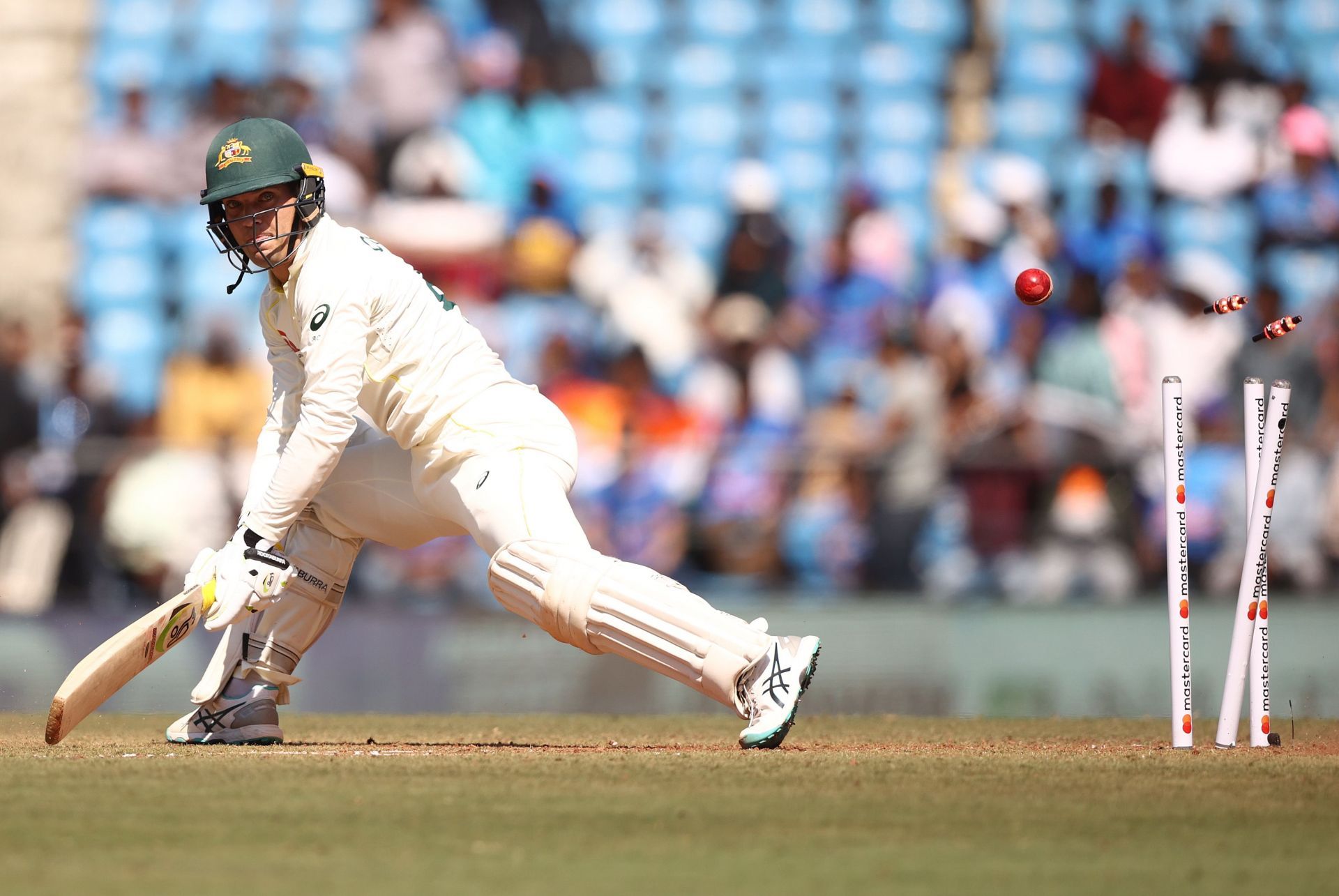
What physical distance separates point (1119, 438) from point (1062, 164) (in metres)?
3.39

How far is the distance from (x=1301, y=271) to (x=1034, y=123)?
6.51ft

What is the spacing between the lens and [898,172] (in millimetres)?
11805

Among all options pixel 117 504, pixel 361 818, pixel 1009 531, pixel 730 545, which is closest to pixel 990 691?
pixel 1009 531

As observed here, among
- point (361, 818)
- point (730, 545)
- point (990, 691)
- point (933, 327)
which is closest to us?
point (361, 818)

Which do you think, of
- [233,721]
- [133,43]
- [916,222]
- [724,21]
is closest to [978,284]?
[916,222]

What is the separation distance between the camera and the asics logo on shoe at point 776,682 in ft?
17.1

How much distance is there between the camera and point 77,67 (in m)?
12.5

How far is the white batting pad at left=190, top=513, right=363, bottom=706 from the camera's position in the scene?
5711 millimetres

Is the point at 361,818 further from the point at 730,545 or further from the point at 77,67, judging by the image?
the point at 77,67

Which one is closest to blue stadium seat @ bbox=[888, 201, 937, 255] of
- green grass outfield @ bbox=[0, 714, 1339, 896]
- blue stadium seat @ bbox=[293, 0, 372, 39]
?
blue stadium seat @ bbox=[293, 0, 372, 39]

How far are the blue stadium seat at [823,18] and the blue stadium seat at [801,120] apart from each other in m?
0.48

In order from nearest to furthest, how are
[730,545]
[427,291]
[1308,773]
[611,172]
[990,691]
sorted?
[1308,773], [427,291], [990,691], [730,545], [611,172]

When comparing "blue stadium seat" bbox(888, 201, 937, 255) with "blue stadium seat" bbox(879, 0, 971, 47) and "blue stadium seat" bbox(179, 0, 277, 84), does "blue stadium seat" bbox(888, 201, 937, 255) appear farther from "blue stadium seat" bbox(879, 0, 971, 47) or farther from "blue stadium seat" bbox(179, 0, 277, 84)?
"blue stadium seat" bbox(179, 0, 277, 84)

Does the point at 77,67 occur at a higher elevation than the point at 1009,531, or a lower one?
higher
